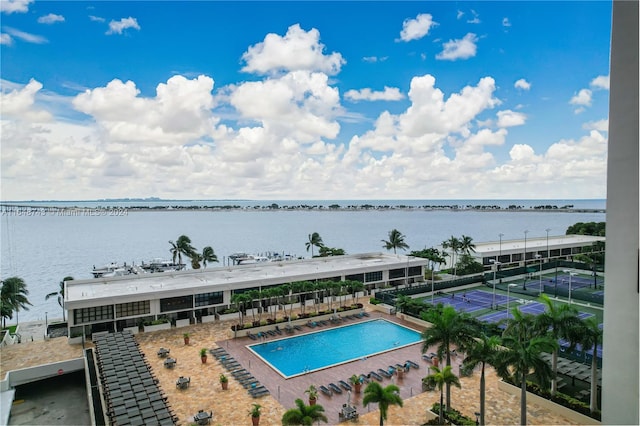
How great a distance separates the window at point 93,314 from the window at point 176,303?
4.77 metres

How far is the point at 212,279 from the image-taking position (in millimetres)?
47531

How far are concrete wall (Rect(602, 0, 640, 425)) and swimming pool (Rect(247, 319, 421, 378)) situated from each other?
25260 millimetres

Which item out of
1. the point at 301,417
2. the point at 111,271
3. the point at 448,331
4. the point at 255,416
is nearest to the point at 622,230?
the point at 301,417

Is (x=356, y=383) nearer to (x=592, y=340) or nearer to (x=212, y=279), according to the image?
(x=592, y=340)

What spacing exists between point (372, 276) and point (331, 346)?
63.7 feet

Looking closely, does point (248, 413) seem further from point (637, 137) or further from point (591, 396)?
point (637, 137)

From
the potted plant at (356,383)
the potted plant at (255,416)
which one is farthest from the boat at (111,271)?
the potted plant at (356,383)

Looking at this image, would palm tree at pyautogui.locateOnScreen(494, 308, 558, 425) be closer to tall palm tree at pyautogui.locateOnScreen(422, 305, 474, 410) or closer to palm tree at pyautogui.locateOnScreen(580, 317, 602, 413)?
tall palm tree at pyautogui.locateOnScreen(422, 305, 474, 410)

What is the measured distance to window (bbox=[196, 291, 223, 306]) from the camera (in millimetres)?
42812

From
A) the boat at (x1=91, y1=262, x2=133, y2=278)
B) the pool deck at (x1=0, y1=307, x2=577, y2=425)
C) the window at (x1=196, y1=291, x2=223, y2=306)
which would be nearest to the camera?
the pool deck at (x1=0, y1=307, x2=577, y2=425)

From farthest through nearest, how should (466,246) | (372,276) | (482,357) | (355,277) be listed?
(466,246) < (372,276) < (355,277) < (482,357)

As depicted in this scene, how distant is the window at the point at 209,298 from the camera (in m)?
42.8

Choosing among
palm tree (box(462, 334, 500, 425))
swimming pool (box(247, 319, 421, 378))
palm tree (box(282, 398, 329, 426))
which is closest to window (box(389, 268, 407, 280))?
swimming pool (box(247, 319, 421, 378))

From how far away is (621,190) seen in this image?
7691 mm
